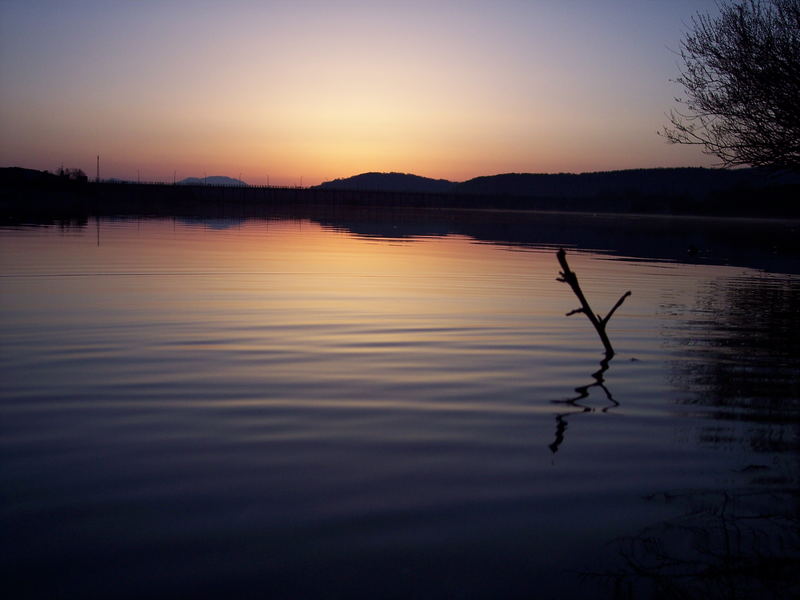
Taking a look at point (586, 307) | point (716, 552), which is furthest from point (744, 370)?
point (716, 552)

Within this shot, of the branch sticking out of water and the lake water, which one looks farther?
the branch sticking out of water

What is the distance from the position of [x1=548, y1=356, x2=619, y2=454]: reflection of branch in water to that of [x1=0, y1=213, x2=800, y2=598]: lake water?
4 cm

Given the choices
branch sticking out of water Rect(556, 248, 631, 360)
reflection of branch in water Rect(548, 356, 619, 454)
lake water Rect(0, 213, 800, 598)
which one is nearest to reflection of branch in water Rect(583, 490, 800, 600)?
lake water Rect(0, 213, 800, 598)

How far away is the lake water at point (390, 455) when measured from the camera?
416 centimetres

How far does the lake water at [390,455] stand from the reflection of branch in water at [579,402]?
37 millimetres

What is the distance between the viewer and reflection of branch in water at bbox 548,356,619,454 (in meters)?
6.57

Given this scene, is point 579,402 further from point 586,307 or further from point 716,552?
point 716,552

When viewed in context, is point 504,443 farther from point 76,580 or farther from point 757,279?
point 757,279

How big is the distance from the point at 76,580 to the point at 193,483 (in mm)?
1385

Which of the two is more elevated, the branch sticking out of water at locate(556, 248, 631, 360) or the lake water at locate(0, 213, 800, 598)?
the branch sticking out of water at locate(556, 248, 631, 360)

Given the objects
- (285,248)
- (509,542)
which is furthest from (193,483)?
(285,248)

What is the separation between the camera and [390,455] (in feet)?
19.7

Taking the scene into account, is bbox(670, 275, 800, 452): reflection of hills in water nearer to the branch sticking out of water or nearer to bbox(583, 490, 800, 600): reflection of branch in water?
the branch sticking out of water

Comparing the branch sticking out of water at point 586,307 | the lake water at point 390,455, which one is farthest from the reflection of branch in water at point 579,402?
the branch sticking out of water at point 586,307
